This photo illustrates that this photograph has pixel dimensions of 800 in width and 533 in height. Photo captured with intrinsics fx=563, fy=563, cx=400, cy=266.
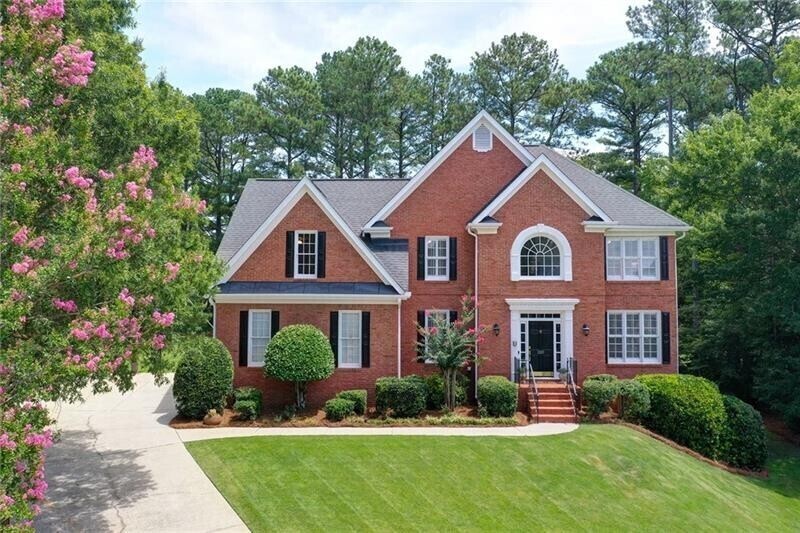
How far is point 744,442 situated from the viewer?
17172mm

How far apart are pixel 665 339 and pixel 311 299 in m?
12.9

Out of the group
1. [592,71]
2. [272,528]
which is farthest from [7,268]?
[592,71]

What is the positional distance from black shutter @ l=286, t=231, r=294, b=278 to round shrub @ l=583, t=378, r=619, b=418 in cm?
1053

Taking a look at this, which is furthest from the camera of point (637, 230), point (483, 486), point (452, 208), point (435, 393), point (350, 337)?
point (452, 208)

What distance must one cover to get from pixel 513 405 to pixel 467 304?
415 centimetres

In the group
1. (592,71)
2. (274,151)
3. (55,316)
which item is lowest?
(55,316)

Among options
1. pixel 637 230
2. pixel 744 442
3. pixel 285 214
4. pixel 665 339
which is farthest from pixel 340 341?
pixel 744 442

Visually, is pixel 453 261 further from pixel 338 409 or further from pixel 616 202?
pixel 338 409

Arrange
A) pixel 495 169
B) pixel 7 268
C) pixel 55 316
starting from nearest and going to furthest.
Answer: pixel 7 268, pixel 55 316, pixel 495 169

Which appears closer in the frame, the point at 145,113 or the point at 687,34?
the point at 145,113

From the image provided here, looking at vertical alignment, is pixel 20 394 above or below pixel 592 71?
below

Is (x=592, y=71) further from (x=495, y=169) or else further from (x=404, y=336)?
Answer: (x=404, y=336)

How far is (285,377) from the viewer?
1731 cm

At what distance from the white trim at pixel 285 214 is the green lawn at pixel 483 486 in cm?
641
